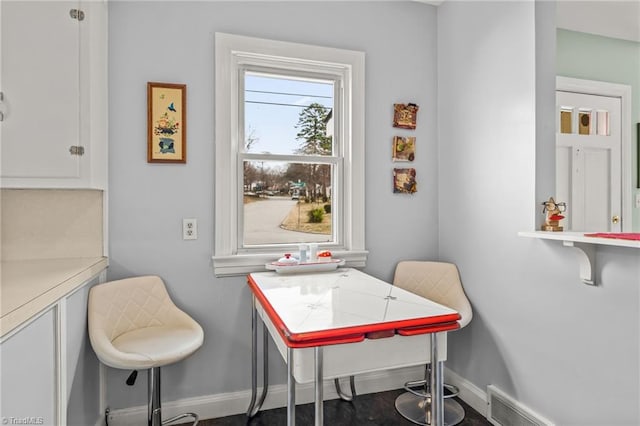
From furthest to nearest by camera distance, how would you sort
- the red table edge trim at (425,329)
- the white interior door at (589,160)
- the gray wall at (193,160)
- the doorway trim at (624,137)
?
1. the doorway trim at (624,137)
2. the white interior door at (589,160)
3. the gray wall at (193,160)
4. the red table edge trim at (425,329)

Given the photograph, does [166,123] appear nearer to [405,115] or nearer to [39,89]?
[39,89]

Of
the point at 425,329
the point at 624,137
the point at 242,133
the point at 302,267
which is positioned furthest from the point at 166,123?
the point at 624,137

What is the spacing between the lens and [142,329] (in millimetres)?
1965

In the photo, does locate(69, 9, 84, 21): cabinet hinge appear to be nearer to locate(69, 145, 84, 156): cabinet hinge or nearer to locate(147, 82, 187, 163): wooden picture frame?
locate(147, 82, 187, 163): wooden picture frame

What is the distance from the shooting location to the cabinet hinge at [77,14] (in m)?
1.74

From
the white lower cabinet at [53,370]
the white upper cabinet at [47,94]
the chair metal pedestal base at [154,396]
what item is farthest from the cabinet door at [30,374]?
the white upper cabinet at [47,94]

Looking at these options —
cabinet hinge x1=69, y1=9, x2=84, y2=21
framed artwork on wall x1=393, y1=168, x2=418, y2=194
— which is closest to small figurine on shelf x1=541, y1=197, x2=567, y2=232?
framed artwork on wall x1=393, y1=168, x2=418, y2=194

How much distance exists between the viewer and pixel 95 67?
1850mm

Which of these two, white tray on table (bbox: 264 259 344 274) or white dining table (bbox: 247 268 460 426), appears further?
white tray on table (bbox: 264 259 344 274)

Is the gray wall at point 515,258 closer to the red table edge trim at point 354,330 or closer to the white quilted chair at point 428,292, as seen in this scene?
the white quilted chair at point 428,292

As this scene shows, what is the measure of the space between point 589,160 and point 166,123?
2.94 meters

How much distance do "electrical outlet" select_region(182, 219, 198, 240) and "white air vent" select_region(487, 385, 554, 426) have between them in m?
1.93

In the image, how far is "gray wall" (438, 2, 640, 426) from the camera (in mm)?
1555

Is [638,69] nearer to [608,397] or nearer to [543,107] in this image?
[543,107]
